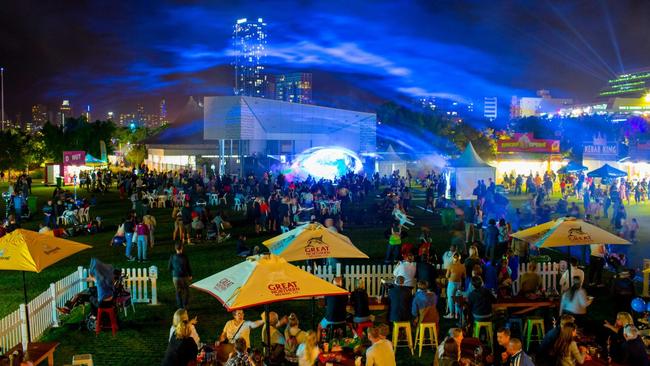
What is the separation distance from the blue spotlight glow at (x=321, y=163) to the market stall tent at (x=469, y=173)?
10.3 metres

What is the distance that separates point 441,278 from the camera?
39.4ft

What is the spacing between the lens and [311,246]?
10609 millimetres

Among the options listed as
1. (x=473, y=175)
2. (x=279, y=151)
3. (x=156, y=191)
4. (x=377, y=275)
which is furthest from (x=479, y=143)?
(x=377, y=275)

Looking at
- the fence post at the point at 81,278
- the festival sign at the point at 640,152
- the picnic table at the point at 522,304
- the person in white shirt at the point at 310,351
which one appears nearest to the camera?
the person in white shirt at the point at 310,351

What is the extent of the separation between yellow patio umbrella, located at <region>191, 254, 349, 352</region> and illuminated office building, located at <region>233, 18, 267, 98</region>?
307ft

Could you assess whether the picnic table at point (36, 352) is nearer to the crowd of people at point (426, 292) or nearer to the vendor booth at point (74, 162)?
the crowd of people at point (426, 292)

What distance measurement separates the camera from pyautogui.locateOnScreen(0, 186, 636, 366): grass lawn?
9.34 m

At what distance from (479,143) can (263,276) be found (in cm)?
6516

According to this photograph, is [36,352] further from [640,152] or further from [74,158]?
[74,158]

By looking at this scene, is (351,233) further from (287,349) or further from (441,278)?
(287,349)

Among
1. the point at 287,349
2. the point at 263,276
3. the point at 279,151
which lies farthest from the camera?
the point at 279,151

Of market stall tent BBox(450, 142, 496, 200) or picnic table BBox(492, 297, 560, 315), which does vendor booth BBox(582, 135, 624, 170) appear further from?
picnic table BBox(492, 297, 560, 315)

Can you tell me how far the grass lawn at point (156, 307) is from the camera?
9.34 m

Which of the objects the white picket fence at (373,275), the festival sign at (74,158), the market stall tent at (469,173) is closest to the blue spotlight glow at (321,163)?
the market stall tent at (469,173)
